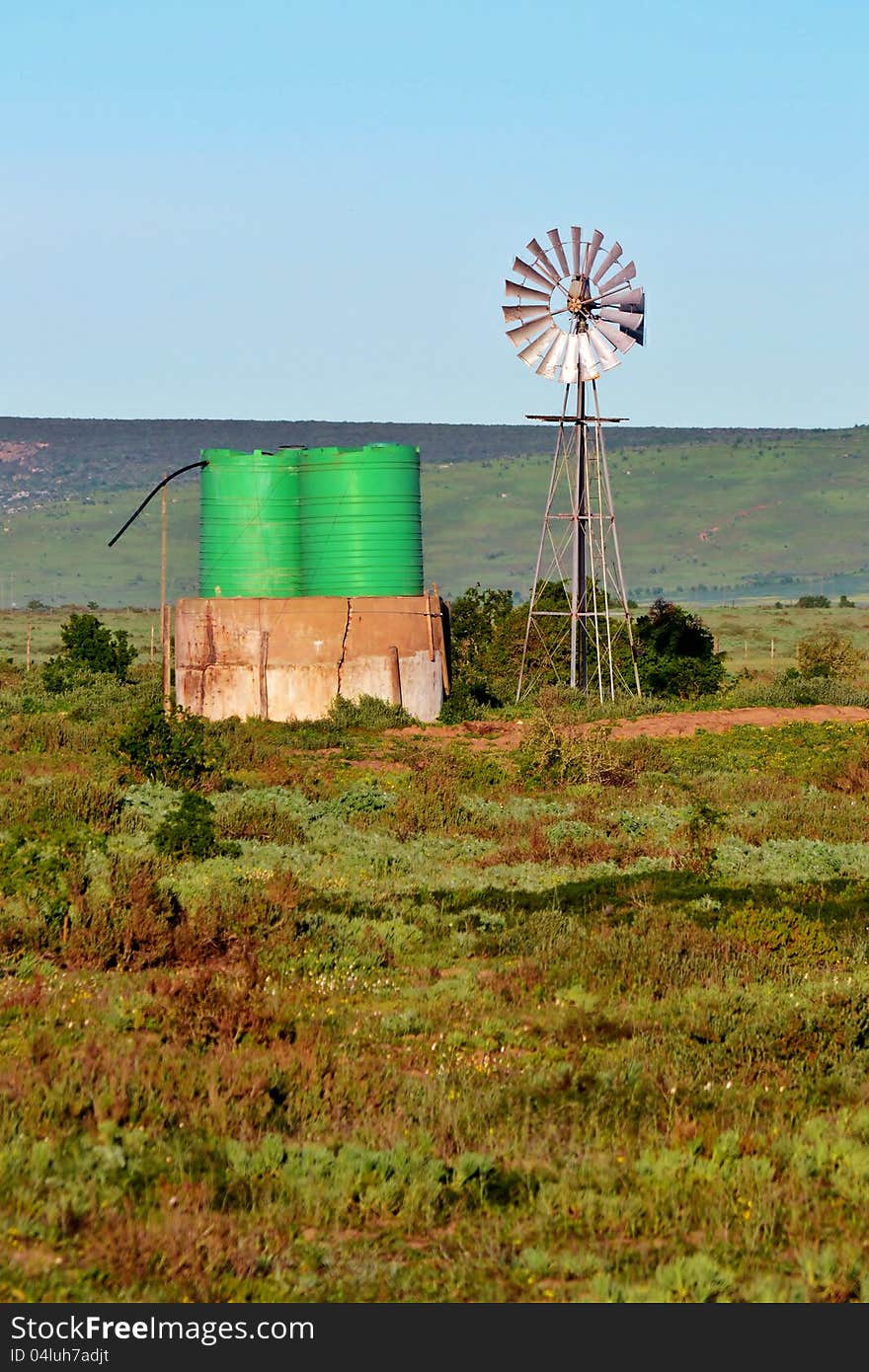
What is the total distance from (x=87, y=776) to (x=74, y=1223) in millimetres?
17816

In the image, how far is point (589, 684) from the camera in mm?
45812

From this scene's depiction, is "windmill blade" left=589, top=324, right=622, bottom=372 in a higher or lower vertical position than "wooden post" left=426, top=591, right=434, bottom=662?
higher

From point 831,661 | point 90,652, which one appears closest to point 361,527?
point 90,652

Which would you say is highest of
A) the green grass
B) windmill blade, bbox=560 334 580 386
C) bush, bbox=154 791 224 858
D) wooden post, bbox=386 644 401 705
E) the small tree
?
windmill blade, bbox=560 334 580 386

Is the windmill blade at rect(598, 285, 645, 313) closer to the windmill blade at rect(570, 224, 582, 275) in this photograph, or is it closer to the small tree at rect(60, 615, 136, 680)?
the windmill blade at rect(570, 224, 582, 275)

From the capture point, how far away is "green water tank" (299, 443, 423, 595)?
38.8 m

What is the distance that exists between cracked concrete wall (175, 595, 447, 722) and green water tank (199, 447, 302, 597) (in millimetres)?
869

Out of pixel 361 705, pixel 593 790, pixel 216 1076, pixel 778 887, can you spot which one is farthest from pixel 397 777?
pixel 216 1076

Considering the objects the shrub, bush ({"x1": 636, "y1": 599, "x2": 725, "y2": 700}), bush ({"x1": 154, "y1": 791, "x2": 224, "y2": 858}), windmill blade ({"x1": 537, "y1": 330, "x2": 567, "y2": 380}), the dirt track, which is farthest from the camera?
bush ({"x1": 636, "y1": 599, "x2": 725, "y2": 700})

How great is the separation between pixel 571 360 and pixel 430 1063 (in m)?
31.2

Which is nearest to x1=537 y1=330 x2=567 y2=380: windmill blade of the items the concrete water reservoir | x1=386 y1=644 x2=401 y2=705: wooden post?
the concrete water reservoir

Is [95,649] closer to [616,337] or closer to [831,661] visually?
[616,337]

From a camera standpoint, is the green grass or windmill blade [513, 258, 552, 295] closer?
the green grass
